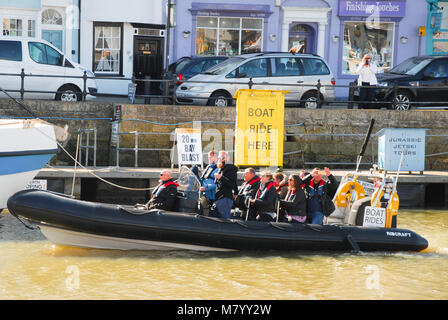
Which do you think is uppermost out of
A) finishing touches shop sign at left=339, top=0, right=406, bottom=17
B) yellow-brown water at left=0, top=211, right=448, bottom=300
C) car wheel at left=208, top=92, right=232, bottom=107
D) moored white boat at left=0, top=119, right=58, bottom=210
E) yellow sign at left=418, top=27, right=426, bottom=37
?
finishing touches shop sign at left=339, top=0, right=406, bottom=17

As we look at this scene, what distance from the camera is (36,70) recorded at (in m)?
19.6

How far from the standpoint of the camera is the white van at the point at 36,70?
19.2 meters

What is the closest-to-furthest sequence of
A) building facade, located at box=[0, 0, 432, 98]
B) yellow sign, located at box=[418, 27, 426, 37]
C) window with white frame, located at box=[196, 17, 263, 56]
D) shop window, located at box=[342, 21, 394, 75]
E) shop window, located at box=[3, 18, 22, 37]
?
shop window, located at box=[3, 18, 22, 37] < building facade, located at box=[0, 0, 432, 98] < window with white frame, located at box=[196, 17, 263, 56] < yellow sign, located at box=[418, 27, 426, 37] < shop window, located at box=[342, 21, 394, 75]

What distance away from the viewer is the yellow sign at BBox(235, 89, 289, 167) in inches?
660

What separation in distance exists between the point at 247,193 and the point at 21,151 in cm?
395

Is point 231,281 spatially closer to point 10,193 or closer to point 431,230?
point 10,193

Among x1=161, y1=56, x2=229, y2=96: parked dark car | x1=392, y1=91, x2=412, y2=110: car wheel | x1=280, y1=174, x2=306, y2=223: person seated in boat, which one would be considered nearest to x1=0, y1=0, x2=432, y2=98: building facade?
x1=161, y1=56, x2=229, y2=96: parked dark car

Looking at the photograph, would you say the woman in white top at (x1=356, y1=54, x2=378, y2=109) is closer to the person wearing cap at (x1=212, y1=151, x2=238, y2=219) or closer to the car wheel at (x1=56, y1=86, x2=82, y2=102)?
the car wheel at (x1=56, y1=86, x2=82, y2=102)

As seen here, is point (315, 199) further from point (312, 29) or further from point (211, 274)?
point (312, 29)

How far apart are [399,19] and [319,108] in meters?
9.24

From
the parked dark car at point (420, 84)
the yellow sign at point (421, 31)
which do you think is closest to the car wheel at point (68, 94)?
the parked dark car at point (420, 84)

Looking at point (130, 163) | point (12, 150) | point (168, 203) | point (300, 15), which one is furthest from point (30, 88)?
point (300, 15)

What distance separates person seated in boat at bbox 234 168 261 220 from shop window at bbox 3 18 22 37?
556 inches

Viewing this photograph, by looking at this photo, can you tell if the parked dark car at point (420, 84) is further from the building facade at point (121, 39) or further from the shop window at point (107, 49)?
the shop window at point (107, 49)
